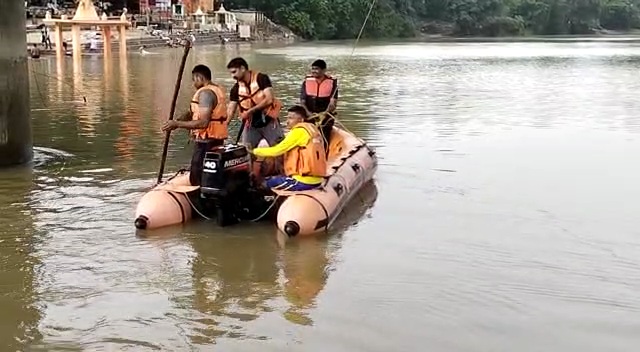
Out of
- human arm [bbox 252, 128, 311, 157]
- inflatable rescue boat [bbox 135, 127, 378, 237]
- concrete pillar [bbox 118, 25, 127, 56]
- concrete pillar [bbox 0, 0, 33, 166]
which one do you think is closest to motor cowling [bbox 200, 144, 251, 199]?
inflatable rescue boat [bbox 135, 127, 378, 237]

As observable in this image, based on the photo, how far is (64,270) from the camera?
7305 millimetres

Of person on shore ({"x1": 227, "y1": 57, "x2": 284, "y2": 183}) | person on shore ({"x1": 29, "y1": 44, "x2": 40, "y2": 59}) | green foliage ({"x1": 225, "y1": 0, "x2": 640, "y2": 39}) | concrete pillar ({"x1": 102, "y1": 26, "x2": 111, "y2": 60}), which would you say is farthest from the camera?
green foliage ({"x1": 225, "y1": 0, "x2": 640, "y2": 39})

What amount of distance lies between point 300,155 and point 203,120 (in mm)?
1004

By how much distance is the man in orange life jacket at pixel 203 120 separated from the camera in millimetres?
8648

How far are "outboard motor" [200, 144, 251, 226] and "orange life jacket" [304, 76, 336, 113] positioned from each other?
8.59 feet

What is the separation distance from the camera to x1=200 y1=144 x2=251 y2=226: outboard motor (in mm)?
8117

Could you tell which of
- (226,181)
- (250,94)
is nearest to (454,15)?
(250,94)

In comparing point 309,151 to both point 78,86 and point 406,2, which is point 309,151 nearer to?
point 78,86

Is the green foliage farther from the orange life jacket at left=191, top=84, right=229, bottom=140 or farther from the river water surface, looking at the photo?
the orange life jacket at left=191, top=84, right=229, bottom=140

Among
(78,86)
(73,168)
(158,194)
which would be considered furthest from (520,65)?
(158,194)

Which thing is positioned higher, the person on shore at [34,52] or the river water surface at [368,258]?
the person on shore at [34,52]

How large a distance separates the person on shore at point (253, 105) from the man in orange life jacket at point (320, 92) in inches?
41.7

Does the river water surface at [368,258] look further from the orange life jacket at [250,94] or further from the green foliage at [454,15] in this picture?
the green foliage at [454,15]

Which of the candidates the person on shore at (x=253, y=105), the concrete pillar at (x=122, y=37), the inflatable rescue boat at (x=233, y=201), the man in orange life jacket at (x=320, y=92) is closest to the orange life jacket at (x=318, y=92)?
the man in orange life jacket at (x=320, y=92)
